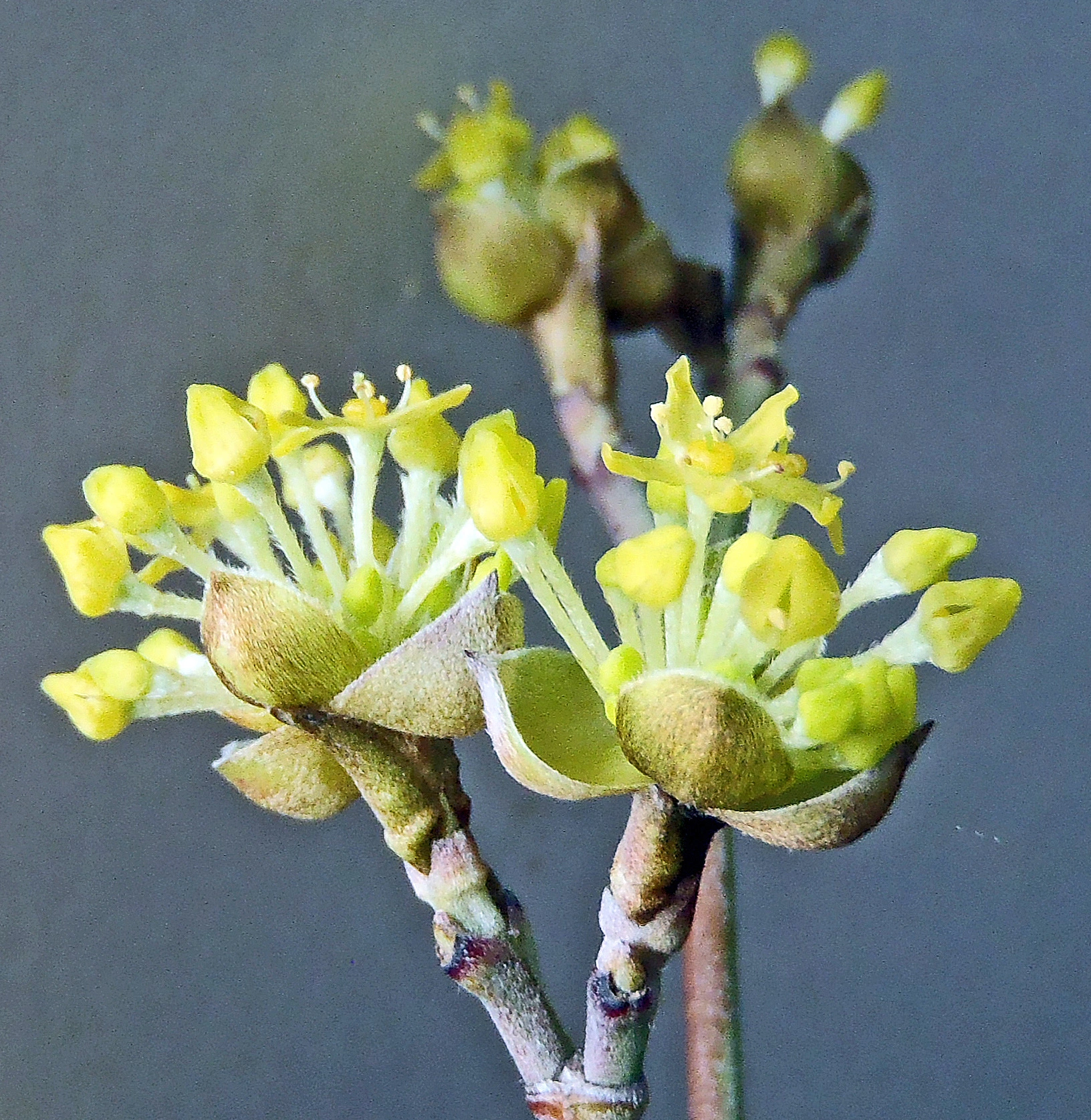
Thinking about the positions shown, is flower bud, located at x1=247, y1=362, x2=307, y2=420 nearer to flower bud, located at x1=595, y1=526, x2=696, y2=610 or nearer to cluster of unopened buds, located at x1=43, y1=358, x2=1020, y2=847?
cluster of unopened buds, located at x1=43, y1=358, x2=1020, y2=847

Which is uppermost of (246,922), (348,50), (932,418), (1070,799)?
(348,50)

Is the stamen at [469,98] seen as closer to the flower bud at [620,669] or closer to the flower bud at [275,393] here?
the flower bud at [275,393]

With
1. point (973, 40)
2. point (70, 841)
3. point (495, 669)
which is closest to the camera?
point (495, 669)

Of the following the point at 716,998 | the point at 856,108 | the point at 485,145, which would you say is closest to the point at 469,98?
the point at 485,145

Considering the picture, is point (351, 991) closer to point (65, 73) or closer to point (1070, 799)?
point (1070, 799)

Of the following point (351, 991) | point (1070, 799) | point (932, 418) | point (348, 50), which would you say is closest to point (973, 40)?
point (932, 418)

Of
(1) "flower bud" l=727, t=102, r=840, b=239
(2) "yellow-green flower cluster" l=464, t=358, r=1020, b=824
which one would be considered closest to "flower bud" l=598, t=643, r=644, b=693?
(2) "yellow-green flower cluster" l=464, t=358, r=1020, b=824
